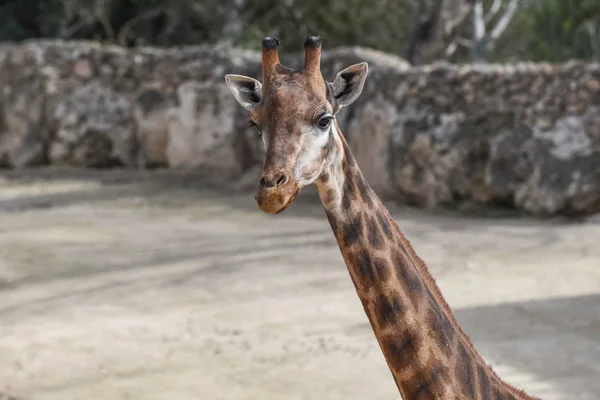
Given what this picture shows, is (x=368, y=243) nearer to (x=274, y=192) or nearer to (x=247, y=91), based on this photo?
(x=274, y=192)

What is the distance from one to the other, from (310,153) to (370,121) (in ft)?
23.5

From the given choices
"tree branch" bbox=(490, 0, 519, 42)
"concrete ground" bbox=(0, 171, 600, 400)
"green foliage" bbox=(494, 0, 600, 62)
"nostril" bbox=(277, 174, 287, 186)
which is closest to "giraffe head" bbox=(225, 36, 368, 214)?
"nostril" bbox=(277, 174, 287, 186)

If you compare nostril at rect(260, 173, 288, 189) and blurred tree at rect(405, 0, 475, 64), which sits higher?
nostril at rect(260, 173, 288, 189)

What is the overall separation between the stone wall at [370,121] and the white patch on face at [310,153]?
6.11 meters

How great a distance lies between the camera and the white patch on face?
2.19 metres

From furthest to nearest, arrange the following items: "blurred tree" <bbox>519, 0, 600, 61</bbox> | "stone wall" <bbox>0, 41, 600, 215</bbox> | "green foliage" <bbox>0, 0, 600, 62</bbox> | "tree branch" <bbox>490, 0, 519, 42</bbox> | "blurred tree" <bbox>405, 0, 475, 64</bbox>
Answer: "tree branch" <bbox>490, 0, 519, 42</bbox>
"green foliage" <bbox>0, 0, 600, 62</bbox>
"blurred tree" <bbox>519, 0, 600, 61</bbox>
"blurred tree" <bbox>405, 0, 475, 64</bbox>
"stone wall" <bbox>0, 41, 600, 215</bbox>

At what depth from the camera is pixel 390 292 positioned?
233 cm

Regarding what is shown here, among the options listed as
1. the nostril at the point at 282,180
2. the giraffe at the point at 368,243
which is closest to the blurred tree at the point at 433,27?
the giraffe at the point at 368,243

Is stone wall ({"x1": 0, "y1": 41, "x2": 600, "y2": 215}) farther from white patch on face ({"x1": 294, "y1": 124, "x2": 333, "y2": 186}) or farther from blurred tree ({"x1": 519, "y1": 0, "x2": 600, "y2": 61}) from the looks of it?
white patch on face ({"x1": 294, "y1": 124, "x2": 333, "y2": 186})

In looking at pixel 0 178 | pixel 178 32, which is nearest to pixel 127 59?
pixel 0 178

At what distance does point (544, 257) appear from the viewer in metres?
6.91

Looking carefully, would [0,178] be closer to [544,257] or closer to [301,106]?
[544,257]

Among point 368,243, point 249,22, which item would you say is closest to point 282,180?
point 368,243

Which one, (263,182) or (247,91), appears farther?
(247,91)
